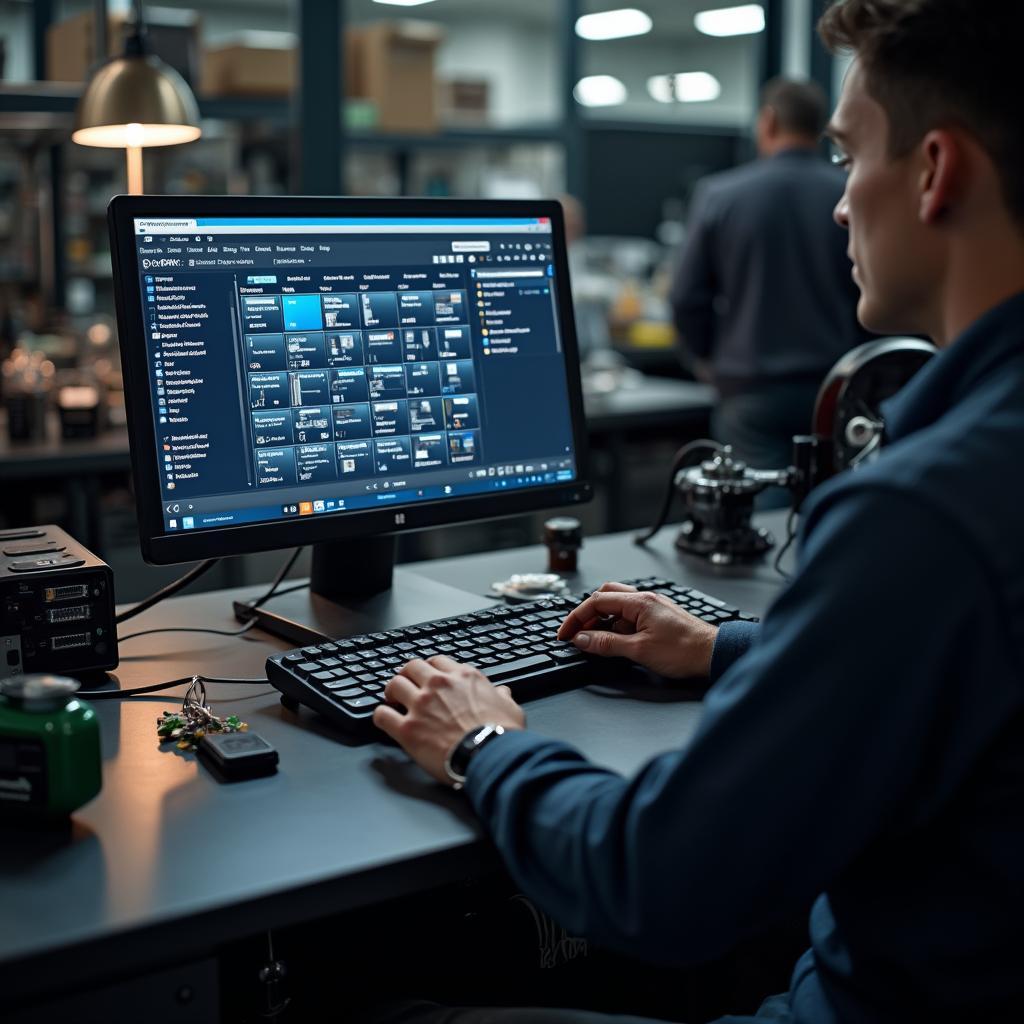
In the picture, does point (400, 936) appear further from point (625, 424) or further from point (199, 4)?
point (199, 4)

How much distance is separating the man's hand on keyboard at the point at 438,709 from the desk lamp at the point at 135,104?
115cm

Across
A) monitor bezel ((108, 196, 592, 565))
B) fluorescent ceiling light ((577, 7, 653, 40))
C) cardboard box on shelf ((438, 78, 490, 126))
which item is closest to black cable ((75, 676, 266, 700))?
monitor bezel ((108, 196, 592, 565))

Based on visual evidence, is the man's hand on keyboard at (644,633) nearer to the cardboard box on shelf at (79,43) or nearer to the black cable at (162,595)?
the black cable at (162,595)

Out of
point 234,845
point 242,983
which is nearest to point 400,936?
point 242,983

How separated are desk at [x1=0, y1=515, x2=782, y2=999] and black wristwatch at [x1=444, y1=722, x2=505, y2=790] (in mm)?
23

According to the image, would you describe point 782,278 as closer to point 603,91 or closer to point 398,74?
point 398,74

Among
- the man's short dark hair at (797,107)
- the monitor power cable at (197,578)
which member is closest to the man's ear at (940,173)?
the monitor power cable at (197,578)

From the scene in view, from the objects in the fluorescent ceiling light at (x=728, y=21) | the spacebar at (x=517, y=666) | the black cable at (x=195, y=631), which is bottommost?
the black cable at (x=195, y=631)

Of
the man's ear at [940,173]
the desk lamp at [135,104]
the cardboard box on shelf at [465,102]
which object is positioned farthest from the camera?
the cardboard box on shelf at [465,102]

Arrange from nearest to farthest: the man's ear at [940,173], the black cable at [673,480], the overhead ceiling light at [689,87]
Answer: the man's ear at [940,173]
the black cable at [673,480]
the overhead ceiling light at [689,87]

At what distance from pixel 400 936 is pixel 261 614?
448 millimetres

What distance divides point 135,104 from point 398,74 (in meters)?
2.65

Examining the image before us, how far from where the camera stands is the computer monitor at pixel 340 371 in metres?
1.15

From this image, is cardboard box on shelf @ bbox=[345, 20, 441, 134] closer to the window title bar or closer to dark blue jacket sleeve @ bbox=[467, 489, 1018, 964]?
the window title bar
